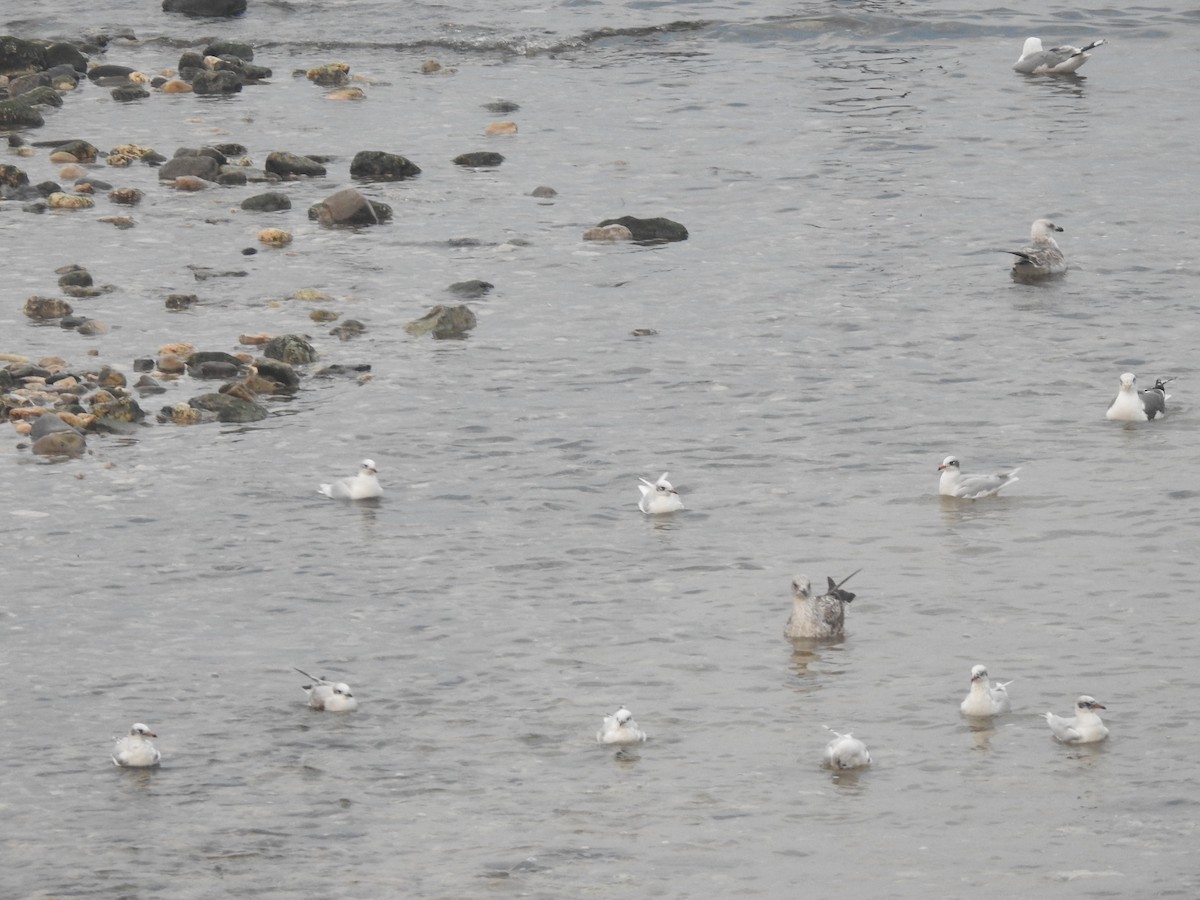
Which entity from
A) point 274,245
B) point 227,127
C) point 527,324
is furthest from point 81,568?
point 227,127

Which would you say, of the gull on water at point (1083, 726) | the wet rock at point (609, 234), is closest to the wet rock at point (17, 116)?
the wet rock at point (609, 234)

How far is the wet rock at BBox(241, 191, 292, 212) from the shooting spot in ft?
99.0

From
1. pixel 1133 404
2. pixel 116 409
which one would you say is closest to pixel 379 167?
pixel 116 409

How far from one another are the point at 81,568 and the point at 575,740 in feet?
18.8

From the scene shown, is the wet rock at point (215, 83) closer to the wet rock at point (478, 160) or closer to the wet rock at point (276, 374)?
the wet rock at point (478, 160)

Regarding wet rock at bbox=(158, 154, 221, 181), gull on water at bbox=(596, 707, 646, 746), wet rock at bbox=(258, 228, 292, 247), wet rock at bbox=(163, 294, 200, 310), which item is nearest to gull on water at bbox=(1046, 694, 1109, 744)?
gull on water at bbox=(596, 707, 646, 746)

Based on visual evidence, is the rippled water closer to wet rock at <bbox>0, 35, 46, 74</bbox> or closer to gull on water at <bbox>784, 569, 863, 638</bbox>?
gull on water at <bbox>784, 569, 863, 638</bbox>

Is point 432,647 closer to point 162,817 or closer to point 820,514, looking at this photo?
point 162,817

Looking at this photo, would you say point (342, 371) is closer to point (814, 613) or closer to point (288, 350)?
point (288, 350)

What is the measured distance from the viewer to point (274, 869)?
12.2 meters

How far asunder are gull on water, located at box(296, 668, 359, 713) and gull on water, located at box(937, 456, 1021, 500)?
679 cm

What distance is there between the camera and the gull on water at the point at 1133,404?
67.1 feet

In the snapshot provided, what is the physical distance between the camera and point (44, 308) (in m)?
24.5

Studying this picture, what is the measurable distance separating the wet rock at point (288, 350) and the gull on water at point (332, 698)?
8990 millimetres
